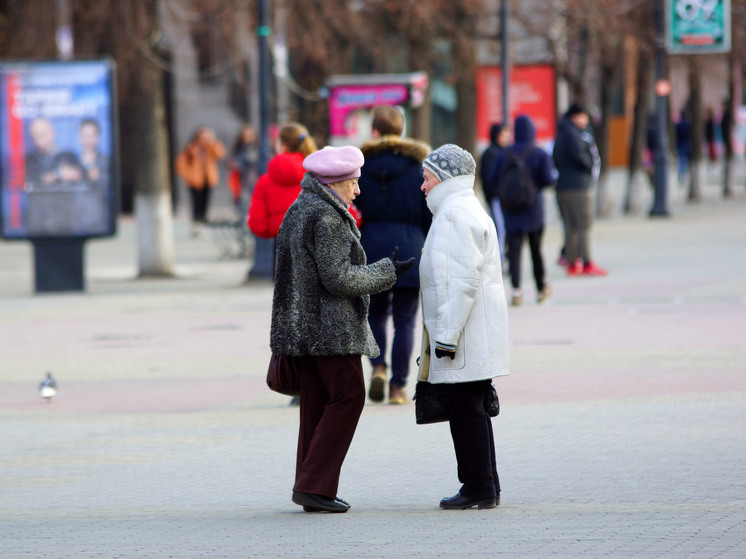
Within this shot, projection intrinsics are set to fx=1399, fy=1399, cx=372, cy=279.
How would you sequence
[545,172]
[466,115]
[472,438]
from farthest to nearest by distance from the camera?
[466,115] < [545,172] < [472,438]

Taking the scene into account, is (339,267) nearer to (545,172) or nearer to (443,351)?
A: (443,351)

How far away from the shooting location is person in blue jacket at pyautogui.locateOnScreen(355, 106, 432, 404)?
8398 mm

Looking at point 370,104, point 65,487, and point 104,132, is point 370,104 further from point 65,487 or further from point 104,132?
point 65,487

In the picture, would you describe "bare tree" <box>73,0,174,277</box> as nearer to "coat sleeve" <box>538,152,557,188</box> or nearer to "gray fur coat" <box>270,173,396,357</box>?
"coat sleeve" <box>538,152,557,188</box>

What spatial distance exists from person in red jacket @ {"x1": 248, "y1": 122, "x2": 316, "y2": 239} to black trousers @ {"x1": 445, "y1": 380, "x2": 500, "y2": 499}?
344cm

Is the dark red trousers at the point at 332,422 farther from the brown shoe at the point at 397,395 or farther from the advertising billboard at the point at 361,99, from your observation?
the advertising billboard at the point at 361,99

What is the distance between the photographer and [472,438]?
229 inches

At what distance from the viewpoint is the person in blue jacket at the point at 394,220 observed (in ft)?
27.6

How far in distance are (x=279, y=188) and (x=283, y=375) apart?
3.32m

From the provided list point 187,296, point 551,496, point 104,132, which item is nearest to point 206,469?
point 551,496

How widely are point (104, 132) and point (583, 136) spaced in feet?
17.7

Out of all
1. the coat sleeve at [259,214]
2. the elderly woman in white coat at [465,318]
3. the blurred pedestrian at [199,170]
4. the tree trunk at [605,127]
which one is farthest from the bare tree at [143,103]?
the elderly woman in white coat at [465,318]

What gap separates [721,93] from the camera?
5294cm

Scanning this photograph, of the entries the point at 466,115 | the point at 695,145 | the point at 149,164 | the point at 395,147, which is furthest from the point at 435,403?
the point at 695,145
